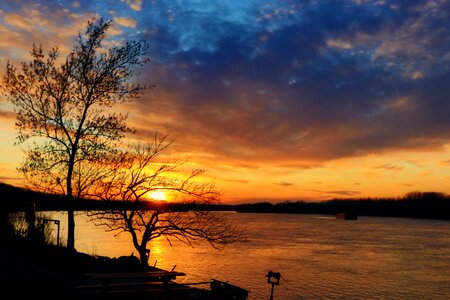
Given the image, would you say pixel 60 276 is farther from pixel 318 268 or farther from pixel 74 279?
pixel 318 268

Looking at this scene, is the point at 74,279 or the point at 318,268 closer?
the point at 74,279

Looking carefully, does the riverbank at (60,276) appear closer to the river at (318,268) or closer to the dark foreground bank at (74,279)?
the dark foreground bank at (74,279)

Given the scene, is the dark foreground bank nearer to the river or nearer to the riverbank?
the riverbank

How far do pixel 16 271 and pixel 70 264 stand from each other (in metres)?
4.02

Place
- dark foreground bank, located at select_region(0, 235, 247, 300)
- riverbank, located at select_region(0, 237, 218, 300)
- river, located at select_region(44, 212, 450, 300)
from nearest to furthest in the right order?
dark foreground bank, located at select_region(0, 235, 247, 300) < riverbank, located at select_region(0, 237, 218, 300) < river, located at select_region(44, 212, 450, 300)

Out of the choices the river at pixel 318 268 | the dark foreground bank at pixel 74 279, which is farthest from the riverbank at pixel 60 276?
the river at pixel 318 268

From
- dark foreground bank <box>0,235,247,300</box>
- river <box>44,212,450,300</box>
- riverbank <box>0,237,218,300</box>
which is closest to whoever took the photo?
dark foreground bank <box>0,235,247,300</box>

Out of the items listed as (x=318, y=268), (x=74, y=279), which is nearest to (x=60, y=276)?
(x=74, y=279)

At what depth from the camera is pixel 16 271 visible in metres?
16.5

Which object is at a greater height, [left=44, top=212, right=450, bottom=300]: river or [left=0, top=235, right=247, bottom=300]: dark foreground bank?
[left=0, top=235, right=247, bottom=300]: dark foreground bank

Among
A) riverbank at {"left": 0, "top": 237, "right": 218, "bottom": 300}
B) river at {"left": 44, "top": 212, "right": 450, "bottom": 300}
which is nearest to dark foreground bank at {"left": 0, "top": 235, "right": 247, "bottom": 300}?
riverbank at {"left": 0, "top": 237, "right": 218, "bottom": 300}

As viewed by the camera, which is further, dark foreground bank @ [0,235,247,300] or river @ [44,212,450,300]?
river @ [44,212,450,300]

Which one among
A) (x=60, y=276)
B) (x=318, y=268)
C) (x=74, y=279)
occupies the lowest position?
(x=318, y=268)

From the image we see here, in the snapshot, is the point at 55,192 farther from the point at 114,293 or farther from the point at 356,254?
the point at 356,254
